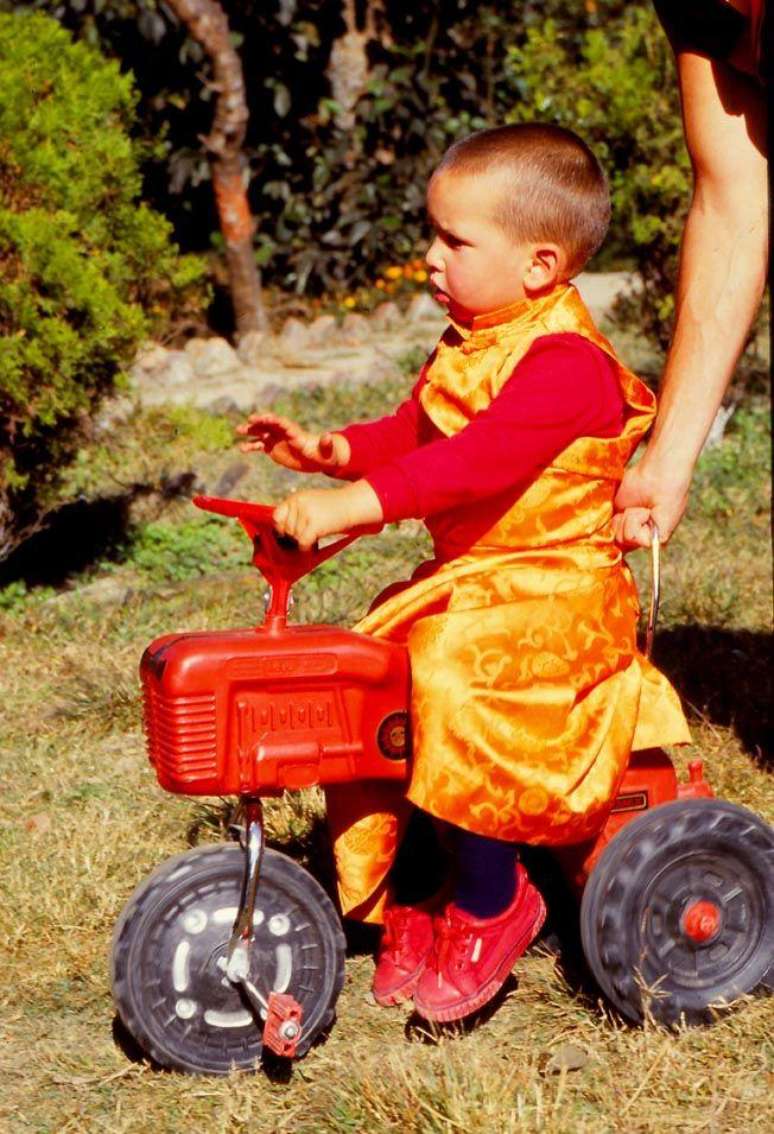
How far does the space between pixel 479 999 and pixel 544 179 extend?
135 centimetres

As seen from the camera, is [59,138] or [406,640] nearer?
[406,640]

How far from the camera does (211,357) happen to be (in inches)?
299

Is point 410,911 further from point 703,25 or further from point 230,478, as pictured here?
point 230,478

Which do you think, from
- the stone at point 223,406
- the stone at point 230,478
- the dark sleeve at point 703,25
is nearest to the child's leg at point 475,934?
the dark sleeve at point 703,25

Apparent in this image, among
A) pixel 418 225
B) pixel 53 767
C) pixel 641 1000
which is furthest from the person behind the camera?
pixel 418 225

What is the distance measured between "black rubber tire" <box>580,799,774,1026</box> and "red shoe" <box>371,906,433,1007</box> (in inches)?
13.5

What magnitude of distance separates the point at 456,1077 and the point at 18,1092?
0.73 meters

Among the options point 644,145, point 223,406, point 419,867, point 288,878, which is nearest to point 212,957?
point 288,878

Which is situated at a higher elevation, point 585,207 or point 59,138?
point 585,207

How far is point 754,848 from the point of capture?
8.44ft

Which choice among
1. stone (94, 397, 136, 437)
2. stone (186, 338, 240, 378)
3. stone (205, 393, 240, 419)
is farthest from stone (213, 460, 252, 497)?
stone (186, 338, 240, 378)

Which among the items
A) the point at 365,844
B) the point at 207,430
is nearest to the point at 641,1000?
the point at 365,844

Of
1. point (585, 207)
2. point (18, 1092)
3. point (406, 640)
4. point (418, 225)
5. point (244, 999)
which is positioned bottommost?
point (418, 225)

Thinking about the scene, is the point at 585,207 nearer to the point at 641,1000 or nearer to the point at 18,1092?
the point at 641,1000
